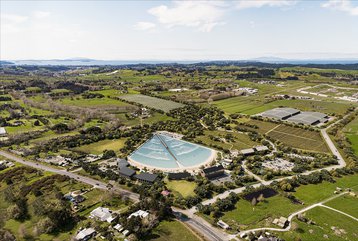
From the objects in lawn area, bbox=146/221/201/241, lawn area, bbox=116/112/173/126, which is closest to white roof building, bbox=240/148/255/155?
lawn area, bbox=146/221/201/241

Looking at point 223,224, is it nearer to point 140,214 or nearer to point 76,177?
point 140,214

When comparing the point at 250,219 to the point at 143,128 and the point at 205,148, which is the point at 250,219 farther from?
the point at 143,128

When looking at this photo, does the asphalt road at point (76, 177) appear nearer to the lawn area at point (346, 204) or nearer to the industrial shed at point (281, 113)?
the lawn area at point (346, 204)

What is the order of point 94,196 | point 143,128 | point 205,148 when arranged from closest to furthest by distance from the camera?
point 94,196 → point 205,148 → point 143,128

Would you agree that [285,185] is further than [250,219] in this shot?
Yes

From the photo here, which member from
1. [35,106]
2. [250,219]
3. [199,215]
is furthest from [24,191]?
[35,106]
